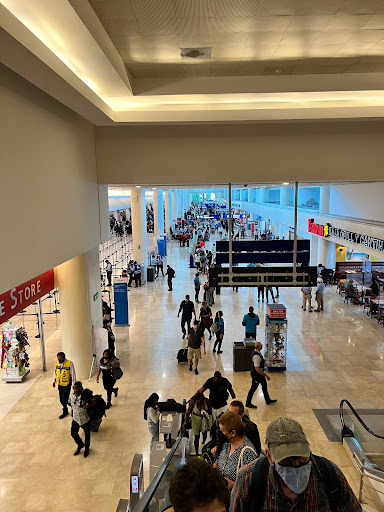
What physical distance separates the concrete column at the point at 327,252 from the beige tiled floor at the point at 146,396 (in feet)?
16.8

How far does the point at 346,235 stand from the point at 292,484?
1340cm

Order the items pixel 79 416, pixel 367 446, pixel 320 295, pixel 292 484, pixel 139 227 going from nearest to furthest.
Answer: pixel 292 484
pixel 367 446
pixel 79 416
pixel 320 295
pixel 139 227


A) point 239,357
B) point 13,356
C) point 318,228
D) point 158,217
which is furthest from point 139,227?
point 239,357

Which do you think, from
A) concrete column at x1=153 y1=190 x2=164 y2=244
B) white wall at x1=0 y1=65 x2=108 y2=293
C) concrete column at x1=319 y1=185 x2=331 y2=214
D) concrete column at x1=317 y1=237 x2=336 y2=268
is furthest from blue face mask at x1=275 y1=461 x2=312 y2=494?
concrete column at x1=153 y1=190 x2=164 y2=244

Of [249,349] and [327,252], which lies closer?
[249,349]

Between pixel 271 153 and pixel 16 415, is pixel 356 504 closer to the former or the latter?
pixel 271 153

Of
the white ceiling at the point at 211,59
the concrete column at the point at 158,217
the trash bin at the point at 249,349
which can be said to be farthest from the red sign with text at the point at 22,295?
the concrete column at the point at 158,217

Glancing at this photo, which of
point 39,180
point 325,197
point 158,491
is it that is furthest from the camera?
point 325,197

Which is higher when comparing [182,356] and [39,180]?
[39,180]

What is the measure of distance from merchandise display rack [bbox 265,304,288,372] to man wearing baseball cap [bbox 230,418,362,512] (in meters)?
7.21

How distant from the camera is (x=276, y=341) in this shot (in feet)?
29.1

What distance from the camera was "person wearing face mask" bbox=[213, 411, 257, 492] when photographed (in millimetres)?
2967

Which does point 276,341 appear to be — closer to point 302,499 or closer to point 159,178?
point 159,178

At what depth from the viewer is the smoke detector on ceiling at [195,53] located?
4602 mm
